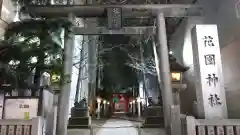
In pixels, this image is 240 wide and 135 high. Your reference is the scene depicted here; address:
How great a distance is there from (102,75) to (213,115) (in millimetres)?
16367

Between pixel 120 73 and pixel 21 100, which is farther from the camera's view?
pixel 120 73

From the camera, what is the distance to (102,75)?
2036 cm

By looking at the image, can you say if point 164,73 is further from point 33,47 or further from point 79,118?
point 79,118

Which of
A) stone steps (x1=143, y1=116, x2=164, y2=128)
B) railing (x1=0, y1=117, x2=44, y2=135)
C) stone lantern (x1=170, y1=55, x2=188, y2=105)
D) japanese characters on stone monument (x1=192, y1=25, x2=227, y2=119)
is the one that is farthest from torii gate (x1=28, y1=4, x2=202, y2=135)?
stone steps (x1=143, y1=116, x2=164, y2=128)

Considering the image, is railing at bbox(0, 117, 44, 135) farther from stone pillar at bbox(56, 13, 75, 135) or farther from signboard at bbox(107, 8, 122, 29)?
signboard at bbox(107, 8, 122, 29)

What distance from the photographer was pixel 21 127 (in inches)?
142

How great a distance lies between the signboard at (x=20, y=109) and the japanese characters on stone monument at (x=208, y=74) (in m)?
3.36

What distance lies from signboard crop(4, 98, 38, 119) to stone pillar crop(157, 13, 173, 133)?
129 inches

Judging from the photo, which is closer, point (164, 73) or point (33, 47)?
point (33, 47)

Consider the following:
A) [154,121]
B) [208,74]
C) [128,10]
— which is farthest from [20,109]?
[154,121]

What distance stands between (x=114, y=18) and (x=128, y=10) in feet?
1.79

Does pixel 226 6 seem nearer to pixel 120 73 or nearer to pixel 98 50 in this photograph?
pixel 98 50

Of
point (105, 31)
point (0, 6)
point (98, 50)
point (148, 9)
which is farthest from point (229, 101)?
point (98, 50)

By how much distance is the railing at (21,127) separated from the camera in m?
3.58
